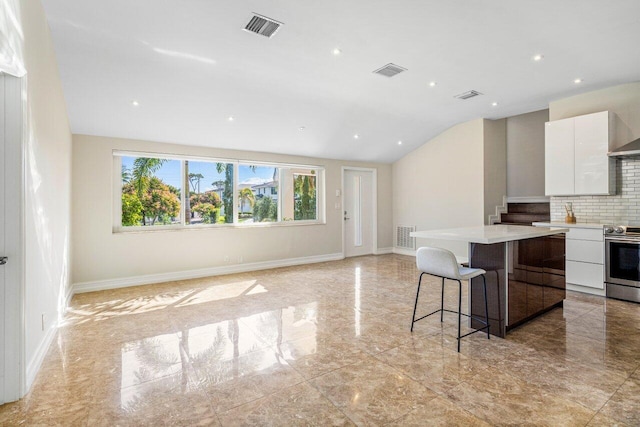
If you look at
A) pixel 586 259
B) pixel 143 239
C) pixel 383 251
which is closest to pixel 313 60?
pixel 143 239

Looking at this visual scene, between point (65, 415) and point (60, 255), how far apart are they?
2326 millimetres

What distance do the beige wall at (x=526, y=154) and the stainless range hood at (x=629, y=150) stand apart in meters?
1.85

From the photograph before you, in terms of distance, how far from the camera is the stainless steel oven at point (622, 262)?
399 centimetres

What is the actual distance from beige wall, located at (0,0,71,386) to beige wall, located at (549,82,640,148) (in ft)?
21.3

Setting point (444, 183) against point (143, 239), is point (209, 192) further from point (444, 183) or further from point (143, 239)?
point (444, 183)

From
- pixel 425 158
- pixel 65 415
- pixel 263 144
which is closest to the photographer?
pixel 65 415

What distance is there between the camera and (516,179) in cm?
648

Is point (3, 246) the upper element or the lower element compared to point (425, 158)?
lower

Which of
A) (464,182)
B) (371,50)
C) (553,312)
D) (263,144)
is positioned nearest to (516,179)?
(464,182)

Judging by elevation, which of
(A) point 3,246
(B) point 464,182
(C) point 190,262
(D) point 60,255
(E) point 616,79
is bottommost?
(C) point 190,262

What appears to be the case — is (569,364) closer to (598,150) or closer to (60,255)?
(598,150)

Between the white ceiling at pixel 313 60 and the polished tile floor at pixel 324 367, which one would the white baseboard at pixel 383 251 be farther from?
the polished tile floor at pixel 324 367

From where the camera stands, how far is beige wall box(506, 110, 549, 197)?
6.13 meters

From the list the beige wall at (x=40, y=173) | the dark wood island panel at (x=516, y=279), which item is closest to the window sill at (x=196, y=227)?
the beige wall at (x=40, y=173)
